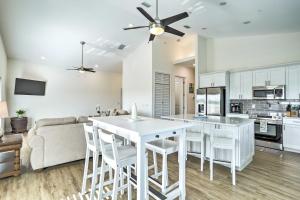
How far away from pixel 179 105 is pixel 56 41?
5.47 m

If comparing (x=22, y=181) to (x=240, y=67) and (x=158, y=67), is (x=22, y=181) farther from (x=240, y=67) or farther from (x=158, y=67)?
(x=240, y=67)

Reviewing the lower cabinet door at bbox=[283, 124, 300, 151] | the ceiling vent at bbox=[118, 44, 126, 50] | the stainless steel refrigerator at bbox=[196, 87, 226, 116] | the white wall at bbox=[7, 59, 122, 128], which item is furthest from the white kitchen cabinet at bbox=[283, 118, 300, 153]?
the white wall at bbox=[7, 59, 122, 128]

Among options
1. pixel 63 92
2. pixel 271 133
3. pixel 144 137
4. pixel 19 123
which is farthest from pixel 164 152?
pixel 63 92

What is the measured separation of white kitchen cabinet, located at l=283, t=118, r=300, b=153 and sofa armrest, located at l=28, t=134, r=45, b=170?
5607 millimetres

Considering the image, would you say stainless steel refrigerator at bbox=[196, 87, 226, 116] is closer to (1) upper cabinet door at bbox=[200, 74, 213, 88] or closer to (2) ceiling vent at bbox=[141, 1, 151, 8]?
(1) upper cabinet door at bbox=[200, 74, 213, 88]

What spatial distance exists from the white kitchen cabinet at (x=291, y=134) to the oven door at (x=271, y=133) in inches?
4.9

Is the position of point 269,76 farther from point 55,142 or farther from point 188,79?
point 55,142

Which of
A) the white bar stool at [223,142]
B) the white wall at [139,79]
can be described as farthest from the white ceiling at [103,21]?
the white bar stool at [223,142]

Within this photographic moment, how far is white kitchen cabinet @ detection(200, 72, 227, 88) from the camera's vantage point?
5.53 m

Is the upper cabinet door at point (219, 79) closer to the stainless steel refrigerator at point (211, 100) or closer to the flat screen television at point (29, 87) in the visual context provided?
the stainless steel refrigerator at point (211, 100)

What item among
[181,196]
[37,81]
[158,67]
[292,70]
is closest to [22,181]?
[181,196]

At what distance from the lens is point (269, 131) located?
4566 mm

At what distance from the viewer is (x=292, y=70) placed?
14.5 feet

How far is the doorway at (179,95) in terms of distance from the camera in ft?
24.7
